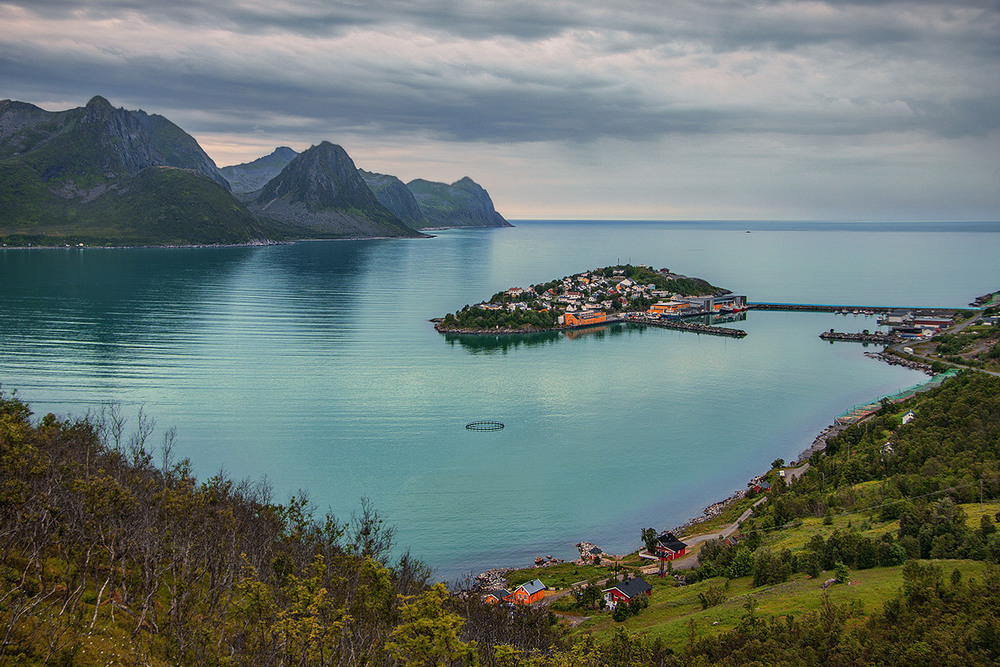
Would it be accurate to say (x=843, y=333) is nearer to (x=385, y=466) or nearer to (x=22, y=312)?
(x=385, y=466)

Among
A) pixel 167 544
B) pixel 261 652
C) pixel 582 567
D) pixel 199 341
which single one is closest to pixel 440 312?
pixel 199 341

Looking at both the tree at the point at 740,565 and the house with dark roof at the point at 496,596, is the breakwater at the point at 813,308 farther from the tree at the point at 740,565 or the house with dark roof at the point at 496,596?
the house with dark roof at the point at 496,596

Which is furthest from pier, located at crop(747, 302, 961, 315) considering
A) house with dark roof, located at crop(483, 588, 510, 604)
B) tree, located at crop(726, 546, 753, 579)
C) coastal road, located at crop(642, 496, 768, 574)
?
house with dark roof, located at crop(483, 588, 510, 604)

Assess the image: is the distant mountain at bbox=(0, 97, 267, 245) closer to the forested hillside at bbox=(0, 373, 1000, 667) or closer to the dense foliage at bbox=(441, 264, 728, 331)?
the dense foliage at bbox=(441, 264, 728, 331)

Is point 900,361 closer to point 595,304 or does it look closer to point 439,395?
point 595,304

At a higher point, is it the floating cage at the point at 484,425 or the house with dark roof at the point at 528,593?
the floating cage at the point at 484,425

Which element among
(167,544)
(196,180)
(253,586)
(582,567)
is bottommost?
(582,567)

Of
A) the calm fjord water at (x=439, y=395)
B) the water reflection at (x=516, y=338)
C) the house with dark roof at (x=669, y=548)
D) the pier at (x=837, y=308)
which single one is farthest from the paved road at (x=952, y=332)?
the house with dark roof at (x=669, y=548)
